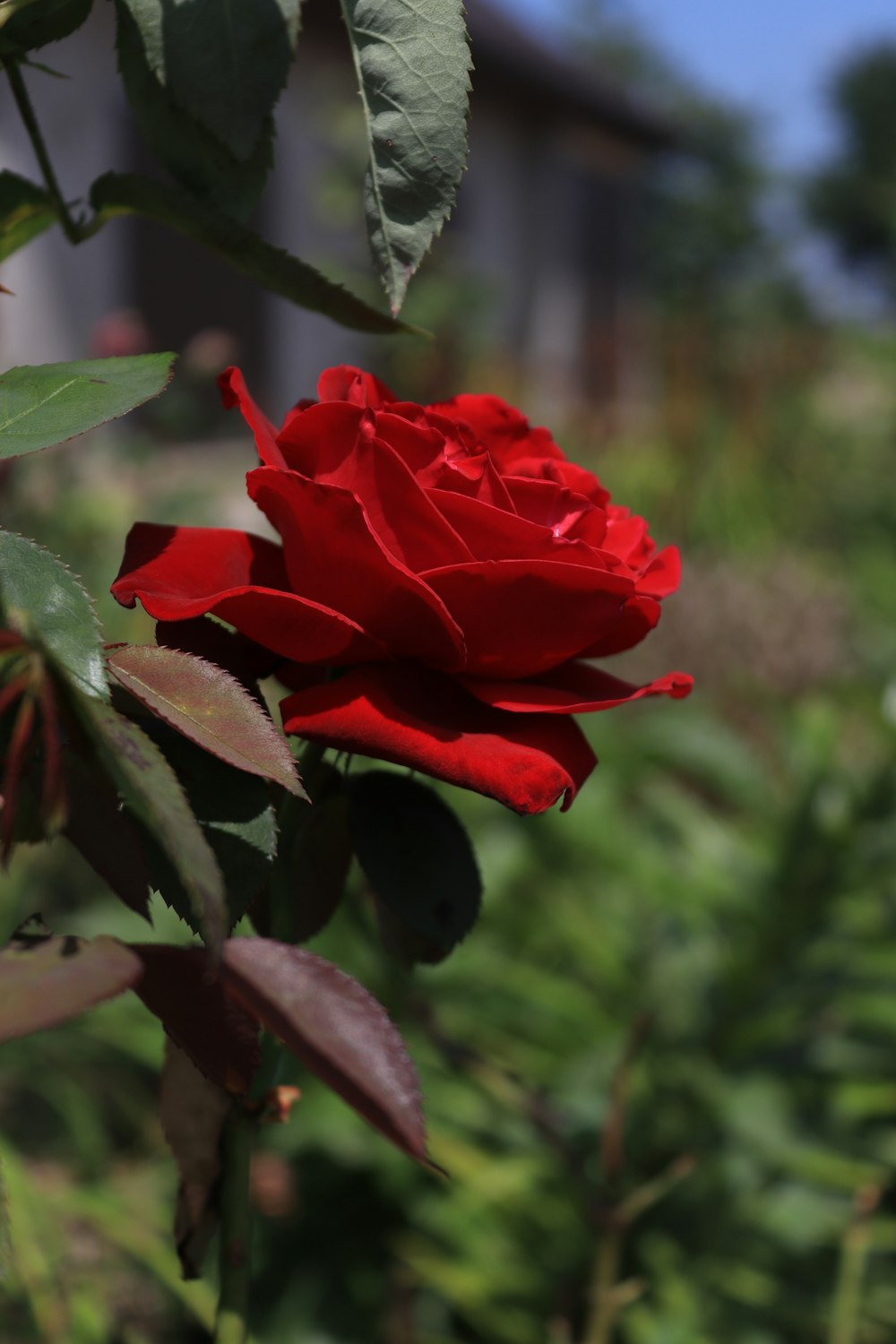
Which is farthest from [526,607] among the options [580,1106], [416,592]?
[580,1106]

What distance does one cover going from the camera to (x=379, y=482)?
0.34 meters

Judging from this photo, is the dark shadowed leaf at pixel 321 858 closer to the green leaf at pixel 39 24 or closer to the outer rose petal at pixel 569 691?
the outer rose petal at pixel 569 691

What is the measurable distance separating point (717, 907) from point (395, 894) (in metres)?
1.28

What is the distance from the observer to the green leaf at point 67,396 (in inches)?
12.7

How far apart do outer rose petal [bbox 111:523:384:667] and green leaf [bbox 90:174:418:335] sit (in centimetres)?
8

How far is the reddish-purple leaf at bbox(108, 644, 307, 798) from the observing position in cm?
30

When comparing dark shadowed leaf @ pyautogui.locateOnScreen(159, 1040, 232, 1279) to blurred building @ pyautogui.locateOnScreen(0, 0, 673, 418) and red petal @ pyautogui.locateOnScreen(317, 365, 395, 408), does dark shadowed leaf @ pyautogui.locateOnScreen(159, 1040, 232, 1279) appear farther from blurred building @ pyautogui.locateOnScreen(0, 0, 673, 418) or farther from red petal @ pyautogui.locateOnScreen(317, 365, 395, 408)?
blurred building @ pyautogui.locateOnScreen(0, 0, 673, 418)

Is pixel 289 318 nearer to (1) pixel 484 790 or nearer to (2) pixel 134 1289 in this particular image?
(2) pixel 134 1289

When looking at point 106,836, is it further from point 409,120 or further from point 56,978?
point 409,120

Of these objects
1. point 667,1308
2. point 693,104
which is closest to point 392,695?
point 667,1308

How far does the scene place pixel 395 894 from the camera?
0.38 metres

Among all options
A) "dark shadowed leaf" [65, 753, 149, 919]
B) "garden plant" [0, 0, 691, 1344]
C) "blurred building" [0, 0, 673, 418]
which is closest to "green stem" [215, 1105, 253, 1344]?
"garden plant" [0, 0, 691, 1344]

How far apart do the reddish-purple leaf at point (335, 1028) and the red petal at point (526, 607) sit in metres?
0.11

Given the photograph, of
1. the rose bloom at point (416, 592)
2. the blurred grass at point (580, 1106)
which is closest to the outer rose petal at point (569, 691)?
the rose bloom at point (416, 592)
